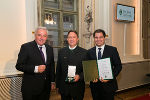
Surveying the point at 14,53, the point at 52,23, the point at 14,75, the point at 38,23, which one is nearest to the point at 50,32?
the point at 52,23

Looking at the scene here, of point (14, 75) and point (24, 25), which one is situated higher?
point (24, 25)

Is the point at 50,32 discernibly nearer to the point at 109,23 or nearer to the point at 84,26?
the point at 84,26

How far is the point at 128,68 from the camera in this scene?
4.29m

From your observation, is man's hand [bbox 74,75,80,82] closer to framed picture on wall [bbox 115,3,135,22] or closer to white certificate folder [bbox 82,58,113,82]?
white certificate folder [bbox 82,58,113,82]

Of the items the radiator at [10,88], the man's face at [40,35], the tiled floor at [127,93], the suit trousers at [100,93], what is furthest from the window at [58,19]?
the suit trousers at [100,93]

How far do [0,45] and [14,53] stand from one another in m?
0.31

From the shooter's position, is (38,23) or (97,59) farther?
(38,23)

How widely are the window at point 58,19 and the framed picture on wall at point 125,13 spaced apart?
115 centimetres

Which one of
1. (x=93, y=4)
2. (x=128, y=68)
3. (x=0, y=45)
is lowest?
(x=128, y=68)

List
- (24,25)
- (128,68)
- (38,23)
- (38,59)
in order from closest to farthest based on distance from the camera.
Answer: (38,59) < (24,25) < (38,23) < (128,68)

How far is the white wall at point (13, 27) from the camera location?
2.95 metres

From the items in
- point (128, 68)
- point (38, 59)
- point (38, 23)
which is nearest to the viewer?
point (38, 59)

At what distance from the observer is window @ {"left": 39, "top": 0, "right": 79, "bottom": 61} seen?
12.6 ft

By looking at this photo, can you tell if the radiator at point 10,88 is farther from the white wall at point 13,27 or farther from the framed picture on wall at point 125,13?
the framed picture on wall at point 125,13
